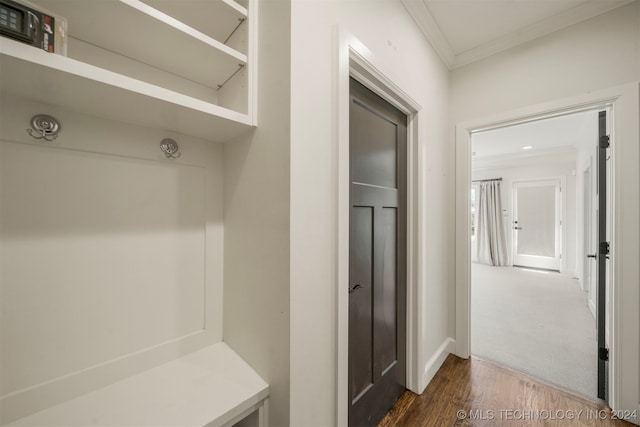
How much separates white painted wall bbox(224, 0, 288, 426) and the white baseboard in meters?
1.40

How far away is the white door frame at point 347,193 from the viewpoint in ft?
3.33

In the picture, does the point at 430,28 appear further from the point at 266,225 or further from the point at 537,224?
the point at 537,224

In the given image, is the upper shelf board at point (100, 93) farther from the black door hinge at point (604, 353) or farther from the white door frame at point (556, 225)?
the white door frame at point (556, 225)

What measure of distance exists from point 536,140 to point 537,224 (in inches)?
95.0

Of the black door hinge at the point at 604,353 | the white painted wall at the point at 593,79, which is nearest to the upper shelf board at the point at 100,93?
the white painted wall at the point at 593,79

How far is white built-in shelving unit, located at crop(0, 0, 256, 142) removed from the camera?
64cm

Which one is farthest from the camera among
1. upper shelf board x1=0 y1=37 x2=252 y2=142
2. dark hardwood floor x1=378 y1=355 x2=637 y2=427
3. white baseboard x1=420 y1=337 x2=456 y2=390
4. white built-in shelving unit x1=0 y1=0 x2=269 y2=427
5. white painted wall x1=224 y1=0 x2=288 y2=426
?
white baseboard x1=420 y1=337 x2=456 y2=390

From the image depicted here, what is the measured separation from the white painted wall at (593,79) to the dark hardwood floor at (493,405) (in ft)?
0.91

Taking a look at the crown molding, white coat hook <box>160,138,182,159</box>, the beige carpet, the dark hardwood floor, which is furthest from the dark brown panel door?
the beige carpet

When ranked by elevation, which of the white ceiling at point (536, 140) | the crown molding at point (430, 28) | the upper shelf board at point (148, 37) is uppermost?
the crown molding at point (430, 28)

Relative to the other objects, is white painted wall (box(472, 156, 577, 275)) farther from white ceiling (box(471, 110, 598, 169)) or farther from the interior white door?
white ceiling (box(471, 110, 598, 169))

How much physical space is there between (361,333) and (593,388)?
201 centimetres

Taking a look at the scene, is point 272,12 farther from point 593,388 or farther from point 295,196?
point 593,388

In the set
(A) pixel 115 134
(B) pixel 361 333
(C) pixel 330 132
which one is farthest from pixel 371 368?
(A) pixel 115 134
